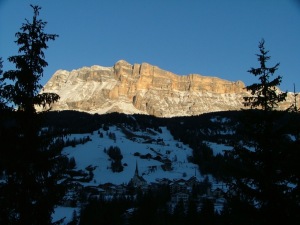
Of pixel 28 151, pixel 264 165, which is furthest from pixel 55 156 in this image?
pixel 264 165

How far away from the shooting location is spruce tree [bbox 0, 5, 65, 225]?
16.4 metres

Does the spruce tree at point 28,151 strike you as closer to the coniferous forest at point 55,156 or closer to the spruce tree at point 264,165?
the coniferous forest at point 55,156

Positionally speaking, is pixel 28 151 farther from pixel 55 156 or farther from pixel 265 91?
pixel 265 91

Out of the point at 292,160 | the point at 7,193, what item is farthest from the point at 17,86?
the point at 292,160

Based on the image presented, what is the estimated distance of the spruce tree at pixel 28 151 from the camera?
16391 mm

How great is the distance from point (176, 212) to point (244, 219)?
45.9 m

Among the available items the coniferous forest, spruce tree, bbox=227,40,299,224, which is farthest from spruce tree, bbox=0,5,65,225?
spruce tree, bbox=227,40,299,224

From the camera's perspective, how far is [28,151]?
674 inches

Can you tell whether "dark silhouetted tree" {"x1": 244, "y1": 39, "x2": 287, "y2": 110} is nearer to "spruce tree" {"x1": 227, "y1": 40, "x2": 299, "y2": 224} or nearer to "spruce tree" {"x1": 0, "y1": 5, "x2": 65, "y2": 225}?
"spruce tree" {"x1": 227, "y1": 40, "x2": 299, "y2": 224}

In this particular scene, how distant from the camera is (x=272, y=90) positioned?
1961 centimetres

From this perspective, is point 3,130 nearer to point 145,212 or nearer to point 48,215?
point 48,215

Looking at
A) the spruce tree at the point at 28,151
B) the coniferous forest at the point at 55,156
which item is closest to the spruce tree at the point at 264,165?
the coniferous forest at the point at 55,156

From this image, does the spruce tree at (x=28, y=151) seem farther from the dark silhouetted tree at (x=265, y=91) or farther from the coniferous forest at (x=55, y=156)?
the dark silhouetted tree at (x=265, y=91)

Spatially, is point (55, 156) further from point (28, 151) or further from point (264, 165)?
point (264, 165)
